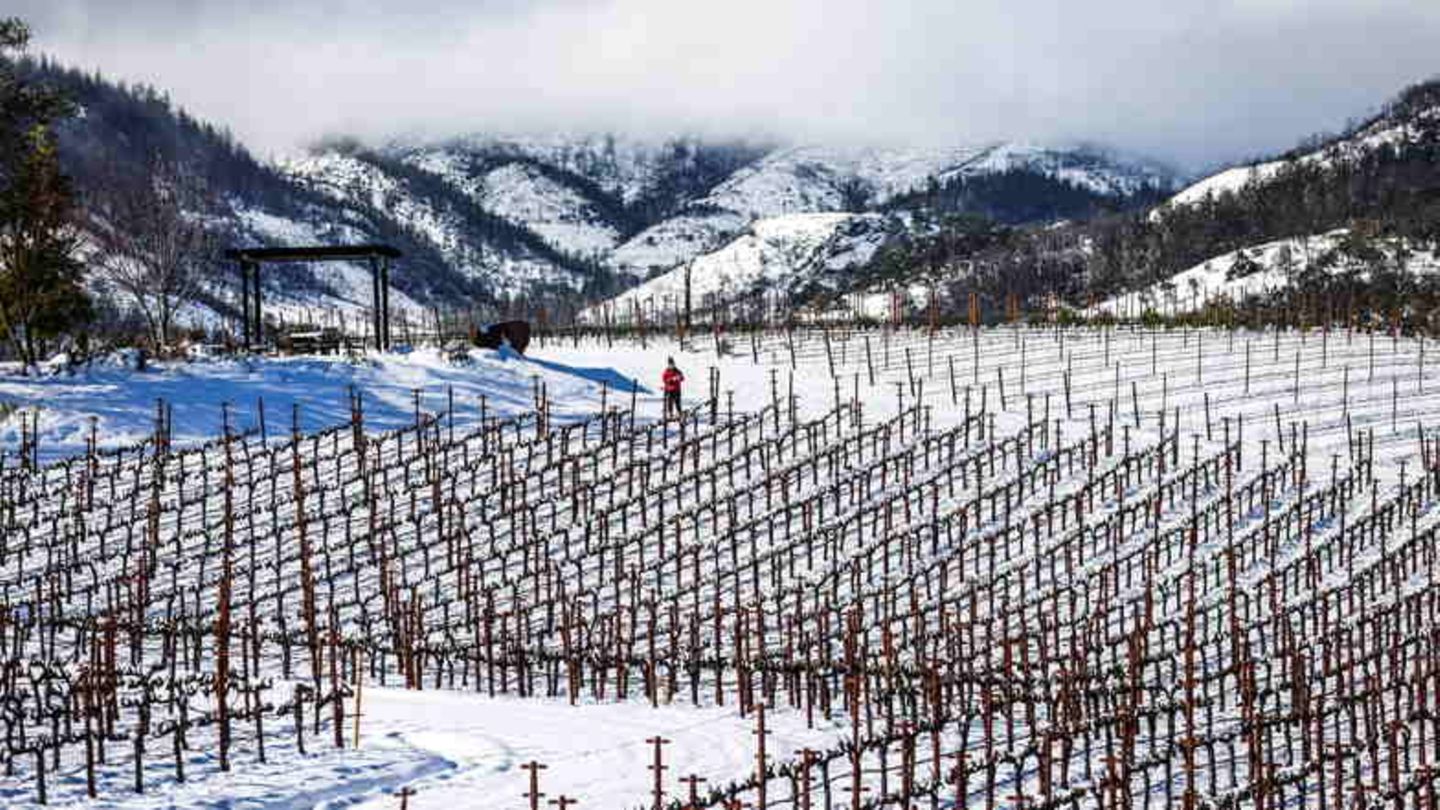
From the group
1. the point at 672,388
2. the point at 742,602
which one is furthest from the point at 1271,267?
the point at 742,602

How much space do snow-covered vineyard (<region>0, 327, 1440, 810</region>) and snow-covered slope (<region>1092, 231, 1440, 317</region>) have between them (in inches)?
3213

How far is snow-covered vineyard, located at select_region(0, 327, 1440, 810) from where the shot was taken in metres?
15.8

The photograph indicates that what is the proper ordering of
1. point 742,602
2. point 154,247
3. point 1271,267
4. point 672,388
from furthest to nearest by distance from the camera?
1. point 1271,267
2. point 154,247
3. point 672,388
4. point 742,602

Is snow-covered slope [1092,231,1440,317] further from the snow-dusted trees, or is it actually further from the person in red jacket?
the snow-dusted trees

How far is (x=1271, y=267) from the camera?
13525 cm

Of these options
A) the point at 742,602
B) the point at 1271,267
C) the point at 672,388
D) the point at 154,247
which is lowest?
the point at 742,602

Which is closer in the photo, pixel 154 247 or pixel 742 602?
pixel 742 602

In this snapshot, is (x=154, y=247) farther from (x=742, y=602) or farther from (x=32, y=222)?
(x=742, y=602)

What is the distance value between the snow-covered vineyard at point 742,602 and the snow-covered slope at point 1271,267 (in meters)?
81.6

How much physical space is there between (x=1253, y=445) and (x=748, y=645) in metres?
19.0

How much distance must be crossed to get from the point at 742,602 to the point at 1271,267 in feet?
399

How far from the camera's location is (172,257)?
4459 centimetres

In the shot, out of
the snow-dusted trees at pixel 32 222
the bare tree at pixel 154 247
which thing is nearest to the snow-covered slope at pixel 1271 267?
the bare tree at pixel 154 247

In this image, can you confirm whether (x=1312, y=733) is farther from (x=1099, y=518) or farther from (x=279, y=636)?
(x=279, y=636)
